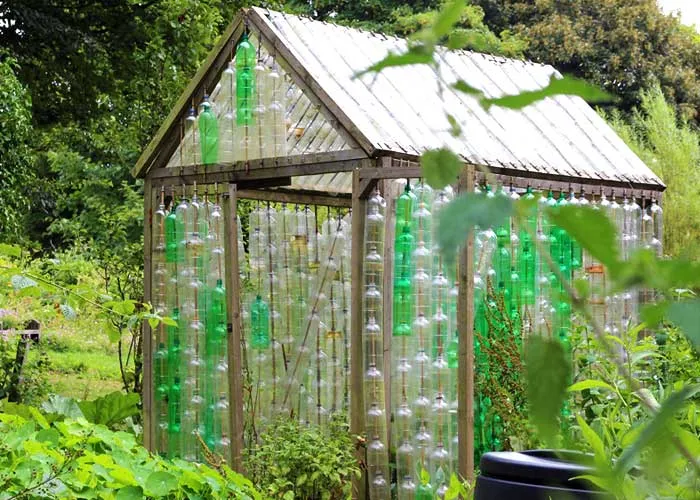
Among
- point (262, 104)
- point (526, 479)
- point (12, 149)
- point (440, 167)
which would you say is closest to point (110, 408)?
point (262, 104)

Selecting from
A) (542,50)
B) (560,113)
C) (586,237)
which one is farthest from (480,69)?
(542,50)

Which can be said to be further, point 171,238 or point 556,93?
point 171,238

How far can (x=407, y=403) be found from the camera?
4781mm

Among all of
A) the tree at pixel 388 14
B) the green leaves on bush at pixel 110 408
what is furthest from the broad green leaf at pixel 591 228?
the tree at pixel 388 14

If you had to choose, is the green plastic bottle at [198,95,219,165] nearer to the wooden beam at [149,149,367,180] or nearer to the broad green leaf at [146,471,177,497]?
the wooden beam at [149,149,367,180]

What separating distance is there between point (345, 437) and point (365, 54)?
224 cm

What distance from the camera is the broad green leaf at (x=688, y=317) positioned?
0.29 m

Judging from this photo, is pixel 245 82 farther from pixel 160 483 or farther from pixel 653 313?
pixel 653 313

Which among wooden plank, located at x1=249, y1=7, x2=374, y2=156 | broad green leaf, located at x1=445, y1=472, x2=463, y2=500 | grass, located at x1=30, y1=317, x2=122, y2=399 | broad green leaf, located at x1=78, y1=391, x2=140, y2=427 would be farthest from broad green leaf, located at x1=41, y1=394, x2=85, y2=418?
grass, located at x1=30, y1=317, x2=122, y2=399

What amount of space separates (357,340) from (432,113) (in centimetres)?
136

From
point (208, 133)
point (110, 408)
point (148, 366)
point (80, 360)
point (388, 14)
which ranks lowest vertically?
point (80, 360)

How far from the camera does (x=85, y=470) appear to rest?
2645 millimetres

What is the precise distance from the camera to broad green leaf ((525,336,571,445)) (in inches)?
12.1

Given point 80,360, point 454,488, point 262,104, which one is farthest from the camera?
point 80,360
